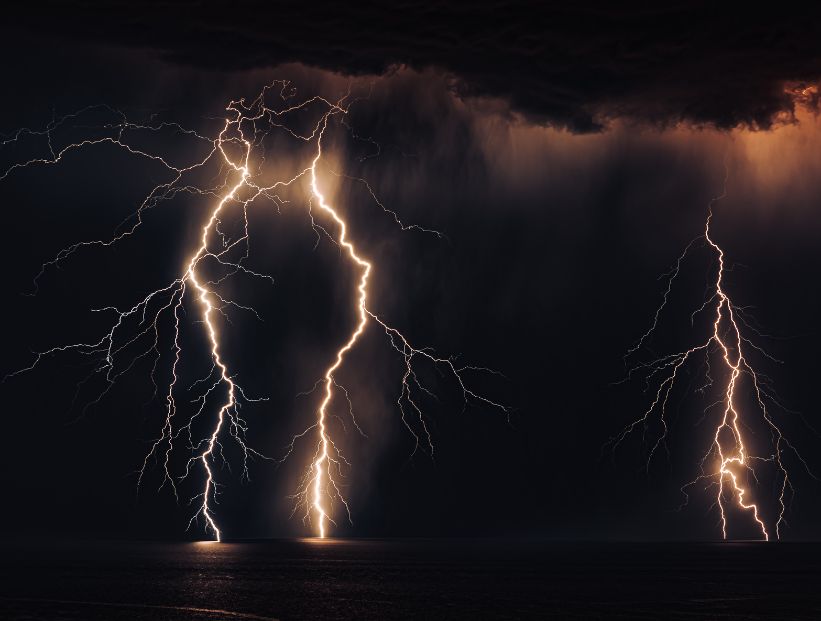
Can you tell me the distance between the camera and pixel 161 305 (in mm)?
24953

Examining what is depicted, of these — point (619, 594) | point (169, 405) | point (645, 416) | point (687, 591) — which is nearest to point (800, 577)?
point (687, 591)

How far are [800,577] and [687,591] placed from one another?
359 centimetres

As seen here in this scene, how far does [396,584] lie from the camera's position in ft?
51.0

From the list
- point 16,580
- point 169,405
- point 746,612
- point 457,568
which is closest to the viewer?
point 746,612

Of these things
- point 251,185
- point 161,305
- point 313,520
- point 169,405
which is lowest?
point 313,520

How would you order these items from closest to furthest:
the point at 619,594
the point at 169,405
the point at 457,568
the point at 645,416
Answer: the point at 619,594, the point at 457,568, the point at 169,405, the point at 645,416

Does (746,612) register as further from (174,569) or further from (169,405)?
(169,405)

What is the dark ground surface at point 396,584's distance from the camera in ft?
38.8

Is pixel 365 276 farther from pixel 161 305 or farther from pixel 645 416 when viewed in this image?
pixel 645 416

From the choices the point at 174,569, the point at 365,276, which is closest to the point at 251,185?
the point at 365,276

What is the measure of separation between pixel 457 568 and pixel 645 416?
30.5 feet

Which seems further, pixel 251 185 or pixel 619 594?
pixel 251 185

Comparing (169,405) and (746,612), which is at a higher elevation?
(169,405)

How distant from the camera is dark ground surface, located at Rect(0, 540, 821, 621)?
11.8m
